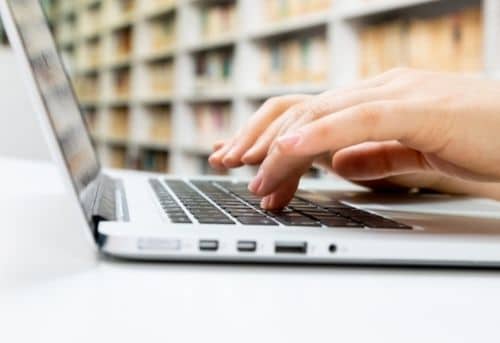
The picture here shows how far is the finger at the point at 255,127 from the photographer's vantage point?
69cm

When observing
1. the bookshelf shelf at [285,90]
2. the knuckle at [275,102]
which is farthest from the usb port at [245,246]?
the bookshelf shelf at [285,90]

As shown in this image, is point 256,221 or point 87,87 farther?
point 87,87

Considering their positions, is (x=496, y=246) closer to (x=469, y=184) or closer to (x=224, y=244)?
(x=224, y=244)

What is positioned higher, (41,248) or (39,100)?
(39,100)

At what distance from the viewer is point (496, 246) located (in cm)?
45

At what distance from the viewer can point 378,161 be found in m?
0.67

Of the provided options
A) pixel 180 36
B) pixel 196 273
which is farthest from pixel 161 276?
pixel 180 36

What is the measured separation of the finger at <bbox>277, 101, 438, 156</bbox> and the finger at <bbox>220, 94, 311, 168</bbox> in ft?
0.64

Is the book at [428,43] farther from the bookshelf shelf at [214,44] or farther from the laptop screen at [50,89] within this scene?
the laptop screen at [50,89]

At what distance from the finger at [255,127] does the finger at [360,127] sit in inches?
7.7

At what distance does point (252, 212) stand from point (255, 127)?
0.58 feet

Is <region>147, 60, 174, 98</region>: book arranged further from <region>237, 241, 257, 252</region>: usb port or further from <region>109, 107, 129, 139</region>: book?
<region>237, 241, 257, 252</region>: usb port

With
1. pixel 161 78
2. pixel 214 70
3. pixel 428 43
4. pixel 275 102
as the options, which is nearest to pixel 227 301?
pixel 275 102

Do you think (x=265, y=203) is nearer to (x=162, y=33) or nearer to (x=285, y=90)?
(x=285, y=90)
